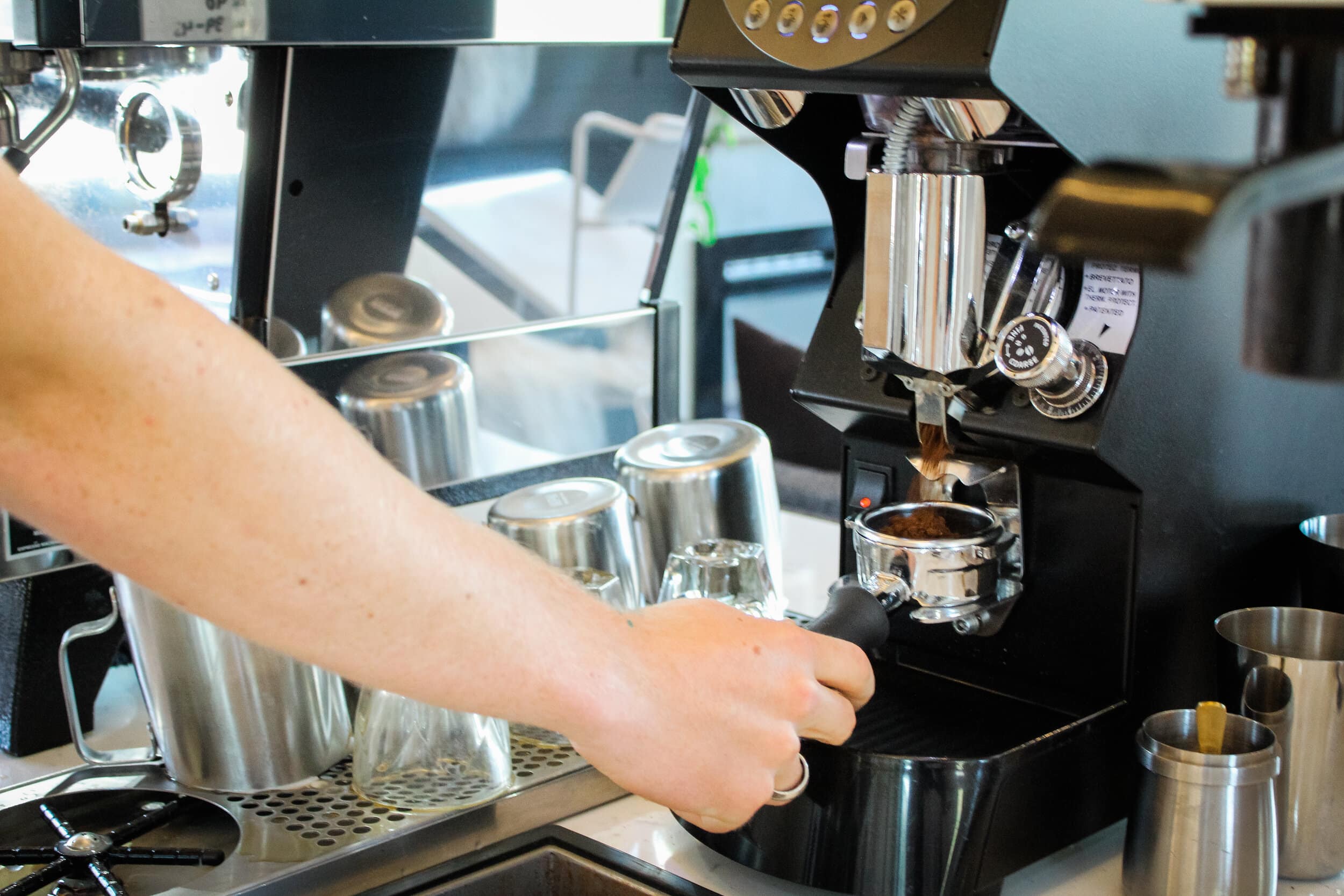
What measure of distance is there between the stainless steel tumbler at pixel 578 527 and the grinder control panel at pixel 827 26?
36cm

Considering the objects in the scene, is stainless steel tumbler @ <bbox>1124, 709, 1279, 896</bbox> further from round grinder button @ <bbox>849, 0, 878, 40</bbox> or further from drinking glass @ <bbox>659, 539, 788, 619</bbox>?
round grinder button @ <bbox>849, 0, 878, 40</bbox>

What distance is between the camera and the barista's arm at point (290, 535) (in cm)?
48

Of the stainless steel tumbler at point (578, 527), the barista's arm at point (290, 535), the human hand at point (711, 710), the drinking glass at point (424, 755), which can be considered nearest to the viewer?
the barista's arm at point (290, 535)

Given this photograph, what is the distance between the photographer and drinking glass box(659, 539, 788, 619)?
2.95 ft

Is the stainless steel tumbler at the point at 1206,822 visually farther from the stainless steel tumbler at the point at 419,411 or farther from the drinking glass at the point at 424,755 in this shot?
the stainless steel tumbler at the point at 419,411

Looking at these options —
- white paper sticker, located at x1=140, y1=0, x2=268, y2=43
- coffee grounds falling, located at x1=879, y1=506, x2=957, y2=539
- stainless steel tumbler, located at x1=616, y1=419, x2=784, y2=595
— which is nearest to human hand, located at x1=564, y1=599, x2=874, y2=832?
coffee grounds falling, located at x1=879, y1=506, x2=957, y2=539

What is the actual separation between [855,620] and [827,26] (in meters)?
0.32

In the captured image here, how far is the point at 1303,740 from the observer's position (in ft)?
2.44

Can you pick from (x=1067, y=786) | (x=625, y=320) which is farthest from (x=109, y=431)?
(x=625, y=320)

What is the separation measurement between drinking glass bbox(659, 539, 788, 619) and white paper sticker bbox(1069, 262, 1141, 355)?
27 cm

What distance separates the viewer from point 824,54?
27.3 inches

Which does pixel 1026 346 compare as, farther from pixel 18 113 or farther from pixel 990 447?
pixel 18 113

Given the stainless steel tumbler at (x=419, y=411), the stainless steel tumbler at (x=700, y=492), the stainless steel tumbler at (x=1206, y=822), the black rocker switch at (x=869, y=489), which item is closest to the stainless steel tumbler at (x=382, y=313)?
the stainless steel tumbler at (x=419, y=411)

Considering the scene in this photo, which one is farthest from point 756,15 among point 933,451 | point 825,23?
point 933,451
